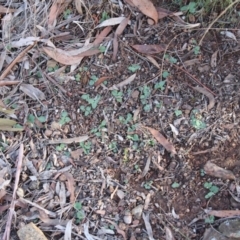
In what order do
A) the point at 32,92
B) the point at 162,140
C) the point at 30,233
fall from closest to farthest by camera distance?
the point at 30,233 < the point at 162,140 < the point at 32,92

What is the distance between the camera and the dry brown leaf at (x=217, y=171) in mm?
1841

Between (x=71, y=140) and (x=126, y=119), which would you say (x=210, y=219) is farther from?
(x=71, y=140)

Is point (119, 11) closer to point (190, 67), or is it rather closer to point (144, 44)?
point (144, 44)

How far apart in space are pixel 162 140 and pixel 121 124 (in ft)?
0.61

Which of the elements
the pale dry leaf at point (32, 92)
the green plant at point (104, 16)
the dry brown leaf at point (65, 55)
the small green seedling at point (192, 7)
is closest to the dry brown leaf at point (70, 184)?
the pale dry leaf at point (32, 92)

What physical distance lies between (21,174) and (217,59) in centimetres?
97

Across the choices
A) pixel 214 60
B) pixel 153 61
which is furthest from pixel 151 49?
pixel 214 60

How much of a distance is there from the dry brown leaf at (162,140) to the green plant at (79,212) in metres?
0.42

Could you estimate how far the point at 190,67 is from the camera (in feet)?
6.46

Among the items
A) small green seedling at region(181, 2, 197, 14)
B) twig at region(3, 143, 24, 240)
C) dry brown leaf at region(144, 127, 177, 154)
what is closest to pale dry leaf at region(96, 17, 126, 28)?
small green seedling at region(181, 2, 197, 14)

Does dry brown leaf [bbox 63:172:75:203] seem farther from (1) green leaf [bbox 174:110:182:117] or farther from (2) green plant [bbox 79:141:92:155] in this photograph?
(1) green leaf [bbox 174:110:182:117]

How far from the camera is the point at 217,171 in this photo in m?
1.85

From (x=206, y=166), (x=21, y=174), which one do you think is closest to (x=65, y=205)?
(x=21, y=174)

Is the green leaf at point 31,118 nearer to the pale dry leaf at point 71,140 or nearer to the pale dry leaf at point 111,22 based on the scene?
the pale dry leaf at point 71,140
